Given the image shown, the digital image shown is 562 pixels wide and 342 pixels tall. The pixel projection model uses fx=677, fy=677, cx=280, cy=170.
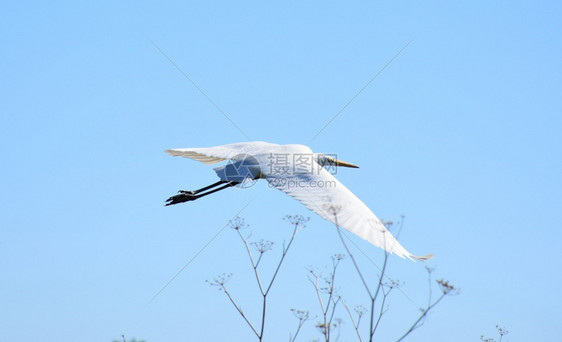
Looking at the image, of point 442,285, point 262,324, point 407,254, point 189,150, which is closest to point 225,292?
point 262,324

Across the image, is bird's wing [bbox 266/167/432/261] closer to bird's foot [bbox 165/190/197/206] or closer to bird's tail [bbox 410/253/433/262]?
bird's tail [bbox 410/253/433/262]

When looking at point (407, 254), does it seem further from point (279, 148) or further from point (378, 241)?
point (279, 148)

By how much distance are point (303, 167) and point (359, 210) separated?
168 cm

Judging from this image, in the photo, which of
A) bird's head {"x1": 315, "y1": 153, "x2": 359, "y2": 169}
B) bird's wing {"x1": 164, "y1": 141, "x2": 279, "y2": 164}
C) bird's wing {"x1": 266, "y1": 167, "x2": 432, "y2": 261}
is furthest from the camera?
bird's head {"x1": 315, "y1": 153, "x2": 359, "y2": 169}

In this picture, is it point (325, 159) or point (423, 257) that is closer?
point (423, 257)

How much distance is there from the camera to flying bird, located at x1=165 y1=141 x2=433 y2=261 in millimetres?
8133

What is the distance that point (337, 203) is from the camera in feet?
29.2

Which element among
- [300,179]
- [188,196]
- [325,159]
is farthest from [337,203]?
[188,196]

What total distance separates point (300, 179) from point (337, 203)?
36.1 inches

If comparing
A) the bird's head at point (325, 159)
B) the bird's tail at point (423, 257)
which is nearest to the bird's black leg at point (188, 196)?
the bird's head at point (325, 159)

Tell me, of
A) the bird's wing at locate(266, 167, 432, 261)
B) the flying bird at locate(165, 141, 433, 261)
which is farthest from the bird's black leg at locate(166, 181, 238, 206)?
the bird's wing at locate(266, 167, 432, 261)

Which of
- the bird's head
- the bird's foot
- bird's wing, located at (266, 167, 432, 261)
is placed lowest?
bird's wing, located at (266, 167, 432, 261)

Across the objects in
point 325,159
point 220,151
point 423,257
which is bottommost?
point 423,257

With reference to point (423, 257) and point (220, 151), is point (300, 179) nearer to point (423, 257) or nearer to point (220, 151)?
point (423, 257)
